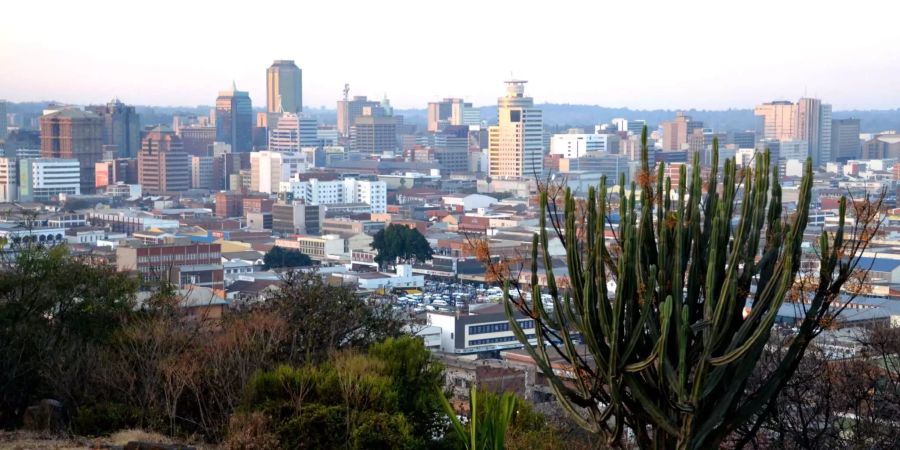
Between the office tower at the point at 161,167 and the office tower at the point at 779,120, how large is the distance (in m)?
50.6

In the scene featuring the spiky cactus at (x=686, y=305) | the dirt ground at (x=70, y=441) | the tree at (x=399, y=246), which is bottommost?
the tree at (x=399, y=246)

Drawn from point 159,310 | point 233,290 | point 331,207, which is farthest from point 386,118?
point 159,310

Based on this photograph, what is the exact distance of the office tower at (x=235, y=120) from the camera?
12188 centimetres

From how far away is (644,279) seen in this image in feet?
22.4

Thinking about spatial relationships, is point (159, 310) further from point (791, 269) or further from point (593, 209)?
point (791, 269)

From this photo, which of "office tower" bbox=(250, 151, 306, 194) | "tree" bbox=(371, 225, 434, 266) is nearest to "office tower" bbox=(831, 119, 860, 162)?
"office tower" bbox=(250, 151, 306, 194)

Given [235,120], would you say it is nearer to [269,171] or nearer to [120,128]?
[120,128]

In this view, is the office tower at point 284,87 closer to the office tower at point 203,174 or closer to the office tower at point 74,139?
the office tower at point 203,174

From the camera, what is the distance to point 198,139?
114m

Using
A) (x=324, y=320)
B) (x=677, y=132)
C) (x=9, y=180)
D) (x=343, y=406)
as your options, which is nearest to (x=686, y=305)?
(x=343, y=406)

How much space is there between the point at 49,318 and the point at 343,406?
435 cm

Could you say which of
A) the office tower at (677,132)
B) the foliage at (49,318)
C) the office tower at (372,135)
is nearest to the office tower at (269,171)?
the office tower at (372,135)

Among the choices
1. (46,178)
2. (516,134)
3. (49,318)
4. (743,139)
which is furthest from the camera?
(743,139)

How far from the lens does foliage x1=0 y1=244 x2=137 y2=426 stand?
35.4ft
